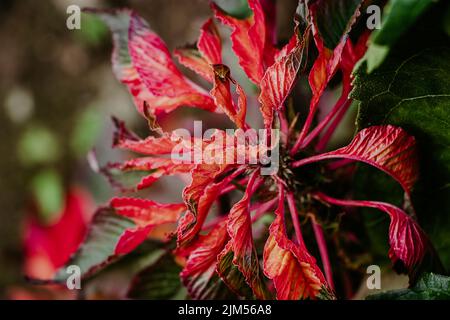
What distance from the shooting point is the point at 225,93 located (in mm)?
463

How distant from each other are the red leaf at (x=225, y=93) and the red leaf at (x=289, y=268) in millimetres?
95

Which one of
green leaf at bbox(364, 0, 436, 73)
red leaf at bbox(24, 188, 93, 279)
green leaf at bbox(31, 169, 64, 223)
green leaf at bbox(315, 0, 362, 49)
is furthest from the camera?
green leaf at bbox(31, 169, 64, 223)

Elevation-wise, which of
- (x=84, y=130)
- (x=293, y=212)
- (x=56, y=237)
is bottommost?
(x=56, y=237)

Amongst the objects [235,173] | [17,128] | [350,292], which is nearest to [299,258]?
[235,173]

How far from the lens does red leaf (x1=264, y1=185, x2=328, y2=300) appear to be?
1.50 feet

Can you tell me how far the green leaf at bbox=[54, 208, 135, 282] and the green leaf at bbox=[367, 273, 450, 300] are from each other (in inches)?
11.7

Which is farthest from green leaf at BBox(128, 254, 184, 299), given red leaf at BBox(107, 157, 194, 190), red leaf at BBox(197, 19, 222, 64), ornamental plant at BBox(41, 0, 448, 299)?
red leaf at BBox(197, 19, 222, 64)

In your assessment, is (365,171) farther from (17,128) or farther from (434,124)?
(17,128)

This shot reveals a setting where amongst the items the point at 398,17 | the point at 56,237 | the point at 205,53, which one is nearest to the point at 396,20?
the point at 398,17

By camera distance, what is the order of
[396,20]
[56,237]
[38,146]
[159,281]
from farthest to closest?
[38,146], [56,237], [159,281], [396,20]

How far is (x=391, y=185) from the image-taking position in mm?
541

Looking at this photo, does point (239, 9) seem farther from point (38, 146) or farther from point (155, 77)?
point (38, 146)

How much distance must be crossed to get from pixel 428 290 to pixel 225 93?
0.82 feet

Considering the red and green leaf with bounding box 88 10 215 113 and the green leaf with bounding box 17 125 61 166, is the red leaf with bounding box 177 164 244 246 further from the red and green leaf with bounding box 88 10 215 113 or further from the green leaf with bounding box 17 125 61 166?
the green leaf with bounding box 17 125 61 166
